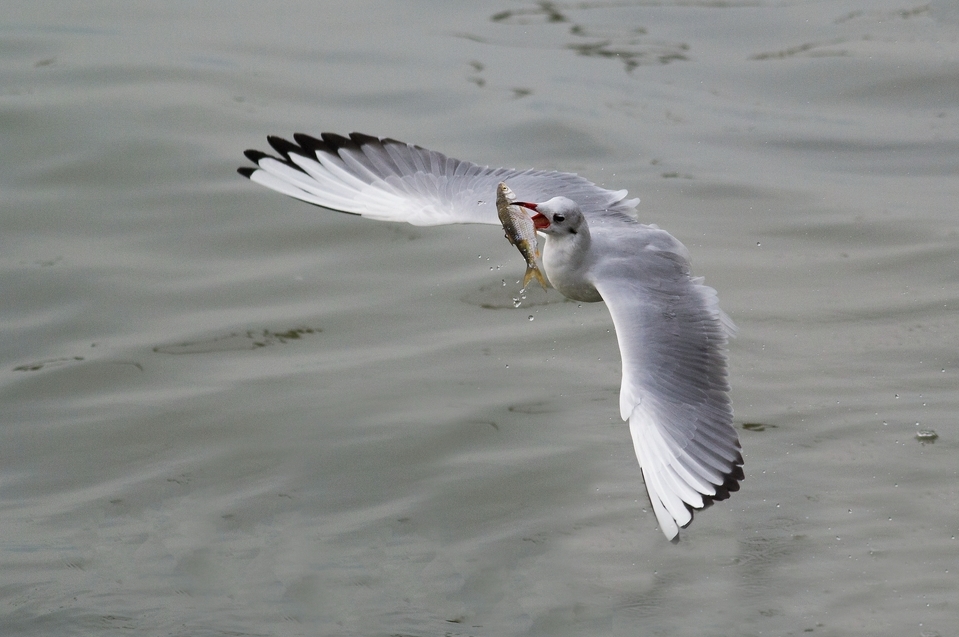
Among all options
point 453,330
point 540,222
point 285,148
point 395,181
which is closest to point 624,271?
point 540,222

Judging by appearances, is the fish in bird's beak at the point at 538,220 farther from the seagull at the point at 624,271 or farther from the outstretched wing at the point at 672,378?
the outstretched wing at the point at 672,378

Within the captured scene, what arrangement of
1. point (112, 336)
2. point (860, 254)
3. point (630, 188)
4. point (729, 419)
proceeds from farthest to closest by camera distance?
point (630, 188) < point (860, 254) < point (112, 336) < point (729, 419)

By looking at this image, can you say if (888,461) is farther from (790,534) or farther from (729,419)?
(729,419)

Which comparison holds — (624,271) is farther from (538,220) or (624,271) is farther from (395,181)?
(395,181)

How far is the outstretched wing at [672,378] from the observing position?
14.5 ft

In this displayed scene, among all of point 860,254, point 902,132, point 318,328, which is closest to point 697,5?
point 902,132

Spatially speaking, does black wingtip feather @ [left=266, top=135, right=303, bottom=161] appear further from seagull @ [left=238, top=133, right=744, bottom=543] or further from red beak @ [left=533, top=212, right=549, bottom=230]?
red beak @ [left=533, top=212, right=549, bottom=230]

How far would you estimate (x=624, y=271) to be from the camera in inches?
207

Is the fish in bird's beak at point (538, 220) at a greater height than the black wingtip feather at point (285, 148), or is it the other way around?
the black wingtip feather at point (285, 148)

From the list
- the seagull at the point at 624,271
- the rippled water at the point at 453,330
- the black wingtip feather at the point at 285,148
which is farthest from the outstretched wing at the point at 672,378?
the black wingtip feather at the point at 285,148

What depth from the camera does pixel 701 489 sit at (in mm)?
4402

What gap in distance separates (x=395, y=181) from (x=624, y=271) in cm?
130

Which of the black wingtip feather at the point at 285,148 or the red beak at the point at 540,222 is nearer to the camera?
the red beak at the point at 540,222

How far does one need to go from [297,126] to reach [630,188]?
2.35 meters
